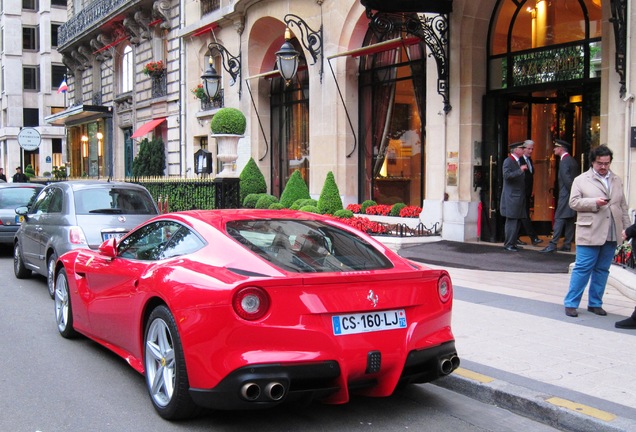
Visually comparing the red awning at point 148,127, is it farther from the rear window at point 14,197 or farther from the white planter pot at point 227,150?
the rear window at point 14,197

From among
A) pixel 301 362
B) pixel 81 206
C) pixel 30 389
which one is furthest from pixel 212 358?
pixel 81 206

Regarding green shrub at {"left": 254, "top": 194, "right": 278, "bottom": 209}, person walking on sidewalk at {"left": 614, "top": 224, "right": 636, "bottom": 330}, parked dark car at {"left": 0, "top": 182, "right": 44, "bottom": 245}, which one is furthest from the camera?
green shrub at {"left": 254, "top": 194, "right": 278, "bottom": 209}

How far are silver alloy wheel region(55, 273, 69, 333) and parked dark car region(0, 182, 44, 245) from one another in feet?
24.0

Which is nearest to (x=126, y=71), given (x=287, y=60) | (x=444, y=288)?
(x=287, y=60)

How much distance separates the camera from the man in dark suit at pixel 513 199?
489 inches

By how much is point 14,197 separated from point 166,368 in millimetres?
12176

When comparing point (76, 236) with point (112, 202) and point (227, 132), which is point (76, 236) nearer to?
point (112, 202)

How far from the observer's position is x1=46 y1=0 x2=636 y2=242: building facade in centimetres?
1280

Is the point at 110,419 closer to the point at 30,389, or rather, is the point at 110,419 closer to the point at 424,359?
the point at 30,389

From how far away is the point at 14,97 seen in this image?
200 ft

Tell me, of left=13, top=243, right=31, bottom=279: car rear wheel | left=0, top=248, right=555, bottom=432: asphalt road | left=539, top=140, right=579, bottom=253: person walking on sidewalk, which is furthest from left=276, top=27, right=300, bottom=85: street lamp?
left=0, top=248, right=555, bottom=432: asphalt road

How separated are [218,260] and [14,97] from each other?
63.0 metres

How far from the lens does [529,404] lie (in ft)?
16.4

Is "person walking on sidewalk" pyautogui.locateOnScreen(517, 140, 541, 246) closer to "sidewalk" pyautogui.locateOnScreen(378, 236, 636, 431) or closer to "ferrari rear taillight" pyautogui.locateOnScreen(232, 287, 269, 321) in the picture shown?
"sidewalk" pyautogui.locateOnScreen(378, 236, 636, 431)
